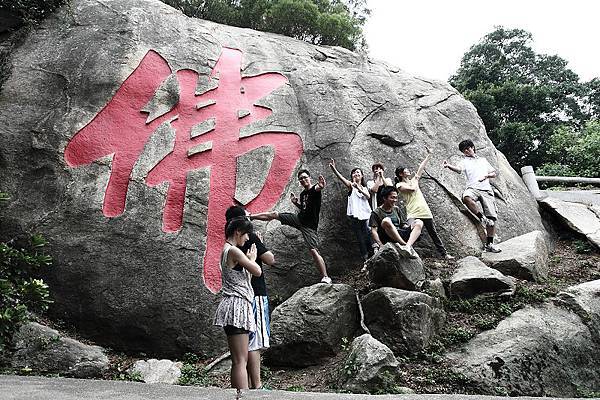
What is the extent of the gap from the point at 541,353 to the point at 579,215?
528 cm

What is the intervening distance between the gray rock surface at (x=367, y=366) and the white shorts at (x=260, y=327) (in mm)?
1251

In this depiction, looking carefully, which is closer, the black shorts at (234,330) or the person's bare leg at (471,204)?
the black shorts at (234,330)

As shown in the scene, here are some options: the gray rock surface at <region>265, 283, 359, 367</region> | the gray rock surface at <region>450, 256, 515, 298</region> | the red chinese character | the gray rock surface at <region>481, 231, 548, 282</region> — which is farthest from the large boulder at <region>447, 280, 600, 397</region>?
the red chinese character

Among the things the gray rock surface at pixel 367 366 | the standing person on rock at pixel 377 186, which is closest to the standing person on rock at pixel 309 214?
the standing person on rock at pixel 377 186

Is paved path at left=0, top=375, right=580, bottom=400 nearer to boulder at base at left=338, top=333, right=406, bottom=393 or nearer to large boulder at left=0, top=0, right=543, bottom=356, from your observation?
boulder at base at left=338, top=333, right=406, bottom=393

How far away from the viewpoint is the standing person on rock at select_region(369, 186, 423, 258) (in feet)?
22.2

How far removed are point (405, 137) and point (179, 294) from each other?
15.7ft

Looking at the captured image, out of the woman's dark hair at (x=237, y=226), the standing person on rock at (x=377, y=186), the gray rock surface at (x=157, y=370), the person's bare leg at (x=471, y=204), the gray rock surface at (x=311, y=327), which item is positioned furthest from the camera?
the person's bare leg at (x=471, y=204)

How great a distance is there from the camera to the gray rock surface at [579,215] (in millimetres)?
9367

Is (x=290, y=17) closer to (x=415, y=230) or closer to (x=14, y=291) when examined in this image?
(x=415, y=230)

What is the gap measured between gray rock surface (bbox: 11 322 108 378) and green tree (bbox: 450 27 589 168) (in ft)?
65.2

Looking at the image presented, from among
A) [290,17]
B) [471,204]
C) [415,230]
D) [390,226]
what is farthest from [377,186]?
[290,17]

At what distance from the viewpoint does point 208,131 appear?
8.45 m

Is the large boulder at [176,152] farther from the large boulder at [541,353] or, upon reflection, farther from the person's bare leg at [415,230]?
the large boulder at [541,353]
